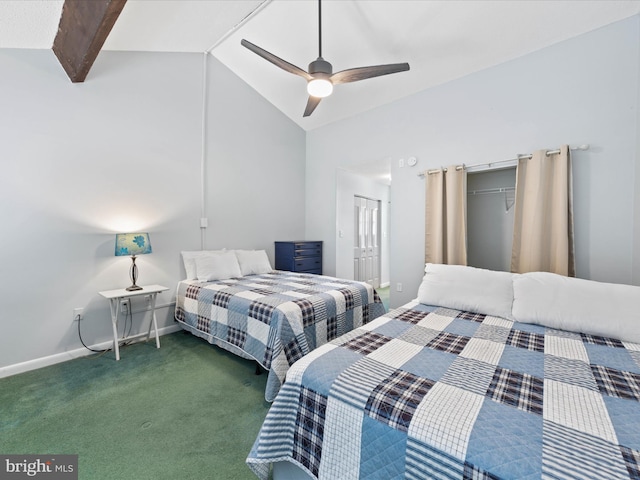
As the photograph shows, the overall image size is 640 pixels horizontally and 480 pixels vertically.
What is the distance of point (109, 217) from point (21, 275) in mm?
796

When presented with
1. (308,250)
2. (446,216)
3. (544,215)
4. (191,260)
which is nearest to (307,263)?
(308,250)

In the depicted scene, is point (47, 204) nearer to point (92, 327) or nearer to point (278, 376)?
point (92, 327)

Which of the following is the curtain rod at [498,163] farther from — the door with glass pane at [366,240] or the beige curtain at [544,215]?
the door with glass pane at [366,240]

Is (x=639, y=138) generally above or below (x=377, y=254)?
above

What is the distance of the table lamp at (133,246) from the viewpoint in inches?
102

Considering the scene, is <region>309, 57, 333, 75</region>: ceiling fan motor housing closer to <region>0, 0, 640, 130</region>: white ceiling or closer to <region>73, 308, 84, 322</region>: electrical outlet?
<region>0, 0, 640, 130</region>: white ceiling

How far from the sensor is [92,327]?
268 centimetres

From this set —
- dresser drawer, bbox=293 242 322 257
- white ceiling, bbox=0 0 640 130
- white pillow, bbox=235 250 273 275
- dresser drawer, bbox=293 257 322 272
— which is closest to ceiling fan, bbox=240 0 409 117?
white ceiling, bbox=0 0 640 130

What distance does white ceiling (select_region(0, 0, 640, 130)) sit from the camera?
7.46ft

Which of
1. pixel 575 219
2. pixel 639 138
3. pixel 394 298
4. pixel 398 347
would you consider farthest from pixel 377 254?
pixel 398 347

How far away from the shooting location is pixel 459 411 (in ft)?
2.94

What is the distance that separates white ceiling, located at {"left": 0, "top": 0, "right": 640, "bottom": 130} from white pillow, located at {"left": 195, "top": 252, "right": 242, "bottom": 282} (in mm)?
2293

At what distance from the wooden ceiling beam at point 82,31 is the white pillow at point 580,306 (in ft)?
10.7

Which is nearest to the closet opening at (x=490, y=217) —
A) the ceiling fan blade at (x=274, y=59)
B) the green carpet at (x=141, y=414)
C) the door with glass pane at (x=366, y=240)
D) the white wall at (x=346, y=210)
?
the white wall at (x=346, y=210)
